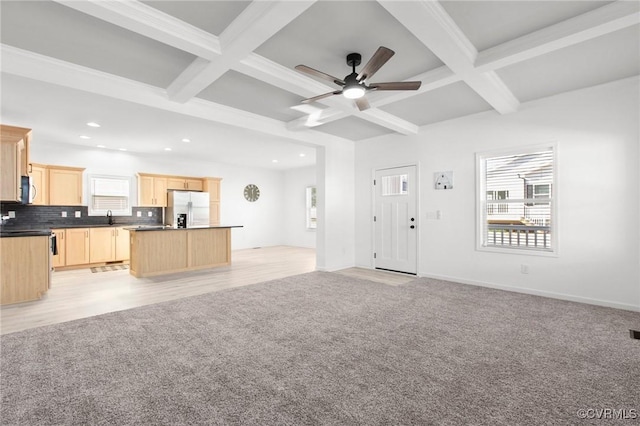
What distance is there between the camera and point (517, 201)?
4371 millimetres

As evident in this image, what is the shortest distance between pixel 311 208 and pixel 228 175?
284 cm

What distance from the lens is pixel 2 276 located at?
12.5 ft

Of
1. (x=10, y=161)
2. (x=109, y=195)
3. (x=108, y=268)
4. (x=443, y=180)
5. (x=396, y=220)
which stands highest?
(x=10, y=161)

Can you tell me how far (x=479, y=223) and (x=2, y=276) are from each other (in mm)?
6607

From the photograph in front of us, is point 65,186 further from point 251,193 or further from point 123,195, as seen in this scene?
point 251,193

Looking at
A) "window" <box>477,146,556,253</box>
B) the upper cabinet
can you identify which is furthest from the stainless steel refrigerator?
"window" <box>477,146,556,253</box>

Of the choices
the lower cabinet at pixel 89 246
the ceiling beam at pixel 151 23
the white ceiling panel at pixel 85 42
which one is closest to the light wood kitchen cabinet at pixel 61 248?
the lower cabinet at pixel 89 246

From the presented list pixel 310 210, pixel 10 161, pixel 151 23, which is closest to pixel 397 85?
pixel 151 23

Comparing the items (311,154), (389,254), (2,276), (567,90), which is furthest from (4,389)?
(311,154)

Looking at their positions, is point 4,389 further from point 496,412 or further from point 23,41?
point 496,412

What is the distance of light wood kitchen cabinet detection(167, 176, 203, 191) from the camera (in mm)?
8016

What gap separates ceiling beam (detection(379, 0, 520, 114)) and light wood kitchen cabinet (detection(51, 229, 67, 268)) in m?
7.27

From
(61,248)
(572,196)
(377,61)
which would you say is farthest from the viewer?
(61,248)

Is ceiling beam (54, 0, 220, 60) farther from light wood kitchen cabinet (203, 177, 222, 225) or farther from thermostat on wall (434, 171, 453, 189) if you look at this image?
light wood kitchen cabinet (203, 177, 222, 225)
